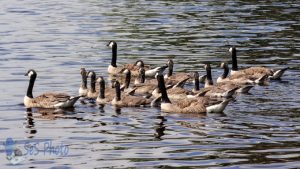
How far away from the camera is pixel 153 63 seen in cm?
3622

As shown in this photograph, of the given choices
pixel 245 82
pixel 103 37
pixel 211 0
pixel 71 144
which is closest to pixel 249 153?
pixel 71 144

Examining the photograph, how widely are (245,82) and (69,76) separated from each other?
647 cm

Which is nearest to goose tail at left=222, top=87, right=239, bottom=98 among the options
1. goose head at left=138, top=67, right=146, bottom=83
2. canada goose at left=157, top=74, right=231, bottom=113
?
canada goose at left=157, top=74, right=231, bottom=113

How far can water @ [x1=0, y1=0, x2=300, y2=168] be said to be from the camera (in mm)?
20203

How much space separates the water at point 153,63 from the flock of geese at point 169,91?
450 millimetres

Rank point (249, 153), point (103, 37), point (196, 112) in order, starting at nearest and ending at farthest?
point (249, 153) < point (196, 112) < point (103, 37)

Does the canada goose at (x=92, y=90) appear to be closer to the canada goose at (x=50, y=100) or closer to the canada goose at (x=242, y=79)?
the canada goose at (x=50, y=100)

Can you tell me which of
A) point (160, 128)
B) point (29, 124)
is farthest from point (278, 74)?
point (29, 124)

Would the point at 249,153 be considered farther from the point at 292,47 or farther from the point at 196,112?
the point at 292,47

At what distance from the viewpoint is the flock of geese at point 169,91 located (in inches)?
1017

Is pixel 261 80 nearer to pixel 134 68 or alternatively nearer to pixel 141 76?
pixel 141 76

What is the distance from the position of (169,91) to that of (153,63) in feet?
25.4

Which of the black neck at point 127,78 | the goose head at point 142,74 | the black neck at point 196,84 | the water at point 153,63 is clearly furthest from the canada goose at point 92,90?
the black neck at point 196,84

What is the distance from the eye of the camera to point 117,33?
153 feet
